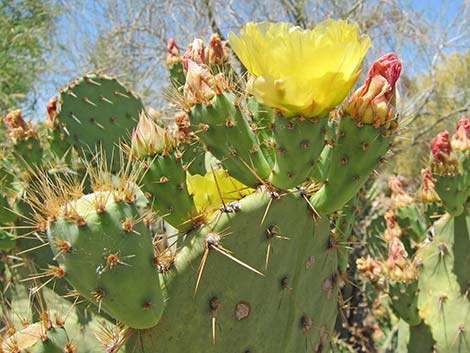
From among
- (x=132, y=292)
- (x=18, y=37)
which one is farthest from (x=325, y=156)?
(x=18, y=37)

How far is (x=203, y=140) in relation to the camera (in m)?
1.25

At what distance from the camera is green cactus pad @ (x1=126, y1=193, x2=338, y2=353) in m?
1.13

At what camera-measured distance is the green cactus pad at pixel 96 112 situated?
2334 millimetres

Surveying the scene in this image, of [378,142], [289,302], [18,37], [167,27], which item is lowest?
[167,27]

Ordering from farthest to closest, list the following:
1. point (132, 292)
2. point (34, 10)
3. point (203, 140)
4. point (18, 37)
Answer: point (34, 10) < point (18, 37) < point (203, 140) < point (132, 292)

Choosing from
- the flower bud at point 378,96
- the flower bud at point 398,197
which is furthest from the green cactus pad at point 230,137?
the flower bud at point 398,197

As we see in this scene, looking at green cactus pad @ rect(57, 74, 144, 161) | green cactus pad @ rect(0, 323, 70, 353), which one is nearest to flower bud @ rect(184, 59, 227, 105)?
green cactus pad @ rect(0, 323, 70, 353)

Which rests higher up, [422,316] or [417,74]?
[422,316]

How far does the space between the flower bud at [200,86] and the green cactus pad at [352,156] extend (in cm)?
29

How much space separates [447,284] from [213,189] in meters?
1.37

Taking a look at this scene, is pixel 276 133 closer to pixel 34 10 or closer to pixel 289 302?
pixel 289 302

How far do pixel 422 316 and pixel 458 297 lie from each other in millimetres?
175

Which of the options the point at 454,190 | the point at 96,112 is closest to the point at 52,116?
the point at 96,112

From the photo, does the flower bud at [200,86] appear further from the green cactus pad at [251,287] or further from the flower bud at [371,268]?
the flower bud at [371,268]
